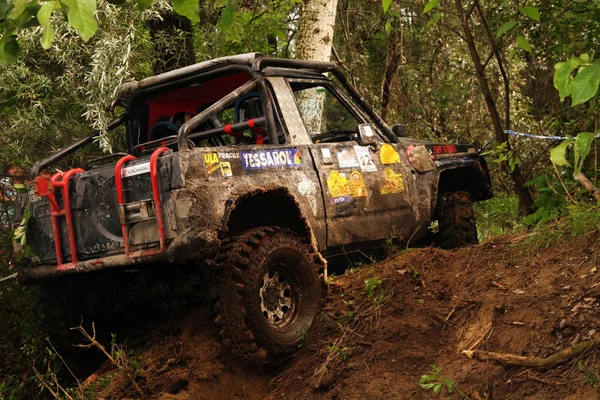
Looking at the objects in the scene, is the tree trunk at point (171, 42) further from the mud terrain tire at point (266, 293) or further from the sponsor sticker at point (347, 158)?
the mud terrain tire at point (266, 293)

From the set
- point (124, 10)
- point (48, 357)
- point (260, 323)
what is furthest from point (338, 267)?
point (124, 10)

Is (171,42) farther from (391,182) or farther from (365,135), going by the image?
(391,182)

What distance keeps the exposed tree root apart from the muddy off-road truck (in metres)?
1.51

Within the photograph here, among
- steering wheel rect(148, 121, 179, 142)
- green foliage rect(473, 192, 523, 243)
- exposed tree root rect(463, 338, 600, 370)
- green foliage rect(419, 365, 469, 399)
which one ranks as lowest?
green foliage rect(419, 365, 469, 399)

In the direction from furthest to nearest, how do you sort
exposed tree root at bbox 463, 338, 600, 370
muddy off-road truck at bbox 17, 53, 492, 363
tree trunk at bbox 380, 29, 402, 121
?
tree trunk at bbox 380, 29, 402, 121 → muddy off-road truck at bbox 17, 53, 492, 363 → exposed tree root at bbox 463, 338, 600, 370

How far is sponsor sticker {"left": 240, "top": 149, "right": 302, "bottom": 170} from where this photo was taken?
16.7 feet

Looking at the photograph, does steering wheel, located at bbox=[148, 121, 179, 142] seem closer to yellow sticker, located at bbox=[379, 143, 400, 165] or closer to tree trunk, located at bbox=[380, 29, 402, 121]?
yellow sticker, located at bbox=[379, 143, 400, 165]

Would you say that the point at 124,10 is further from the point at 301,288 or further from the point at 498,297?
the point at 498,297

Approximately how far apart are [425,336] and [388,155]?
6.62ft

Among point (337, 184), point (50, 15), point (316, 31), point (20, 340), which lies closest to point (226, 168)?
point (337, 184)

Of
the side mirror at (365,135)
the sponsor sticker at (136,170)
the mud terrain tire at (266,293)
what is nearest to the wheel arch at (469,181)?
the side mirror at (365,135)

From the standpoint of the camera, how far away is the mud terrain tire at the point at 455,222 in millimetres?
7016

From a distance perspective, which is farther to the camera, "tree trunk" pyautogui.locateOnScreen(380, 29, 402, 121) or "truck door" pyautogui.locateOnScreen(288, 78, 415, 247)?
"tree trunk" pyautogui.locateOnScreen(380, 29, 402, 121)

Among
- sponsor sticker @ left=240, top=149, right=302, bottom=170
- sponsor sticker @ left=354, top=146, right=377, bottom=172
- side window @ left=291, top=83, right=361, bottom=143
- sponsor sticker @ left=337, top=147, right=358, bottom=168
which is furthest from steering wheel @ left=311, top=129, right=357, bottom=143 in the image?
sponsor sticker @ left=240, top=149, right=302, bottom=170
